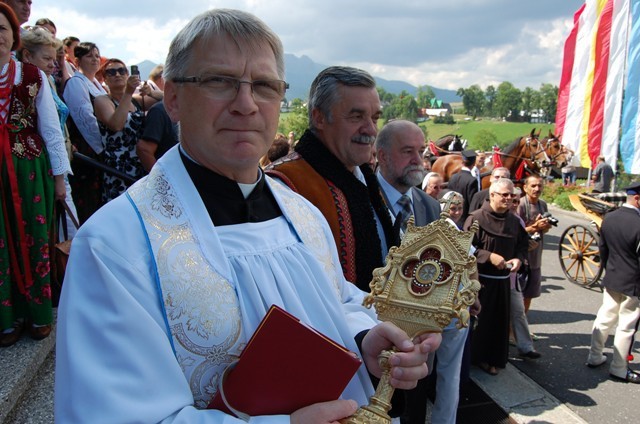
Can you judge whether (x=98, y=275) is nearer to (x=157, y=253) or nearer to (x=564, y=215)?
(x=157, y=253)

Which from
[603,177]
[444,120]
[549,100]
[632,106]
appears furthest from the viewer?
[444,120]

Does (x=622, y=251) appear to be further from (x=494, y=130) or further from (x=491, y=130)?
(x=494, y=130)

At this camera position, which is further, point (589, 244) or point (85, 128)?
point (589, 244)

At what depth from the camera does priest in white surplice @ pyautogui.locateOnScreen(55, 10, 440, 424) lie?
98cm

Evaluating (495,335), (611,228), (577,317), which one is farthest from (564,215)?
(495,335)

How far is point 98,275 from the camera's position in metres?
1.02

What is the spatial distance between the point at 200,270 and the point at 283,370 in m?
0.31

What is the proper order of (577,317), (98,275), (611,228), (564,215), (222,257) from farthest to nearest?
(564,215) < (577,317) < (611,228) < (222,257) < (98,275)

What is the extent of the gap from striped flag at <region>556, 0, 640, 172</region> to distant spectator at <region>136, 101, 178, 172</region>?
12277 mm

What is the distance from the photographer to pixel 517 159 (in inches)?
418

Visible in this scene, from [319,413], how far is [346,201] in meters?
1.49

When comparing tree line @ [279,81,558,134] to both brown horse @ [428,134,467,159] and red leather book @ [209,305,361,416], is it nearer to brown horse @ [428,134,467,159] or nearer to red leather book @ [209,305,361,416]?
brown horse @ [428,134,467,159]

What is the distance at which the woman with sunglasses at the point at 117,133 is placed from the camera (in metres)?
3.72

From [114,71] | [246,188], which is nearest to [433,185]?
[114,71]
